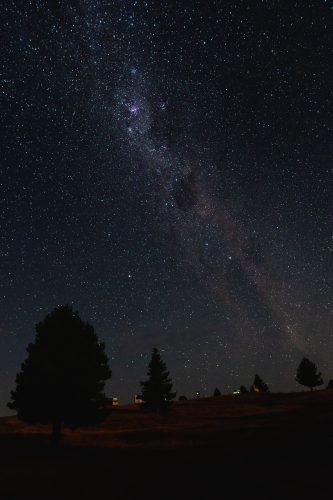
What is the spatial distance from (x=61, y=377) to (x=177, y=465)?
334 inches

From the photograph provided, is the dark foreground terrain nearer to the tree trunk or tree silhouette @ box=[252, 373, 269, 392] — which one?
the tree trunk

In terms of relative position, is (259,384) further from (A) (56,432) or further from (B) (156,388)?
(A) (56,432)

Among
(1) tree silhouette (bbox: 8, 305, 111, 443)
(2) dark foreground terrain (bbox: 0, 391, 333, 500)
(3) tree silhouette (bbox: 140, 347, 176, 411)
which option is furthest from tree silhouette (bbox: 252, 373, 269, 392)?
(1) tree silhouette (bbox: 8, 305, 111, 443)

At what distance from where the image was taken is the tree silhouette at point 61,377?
76.3 ft

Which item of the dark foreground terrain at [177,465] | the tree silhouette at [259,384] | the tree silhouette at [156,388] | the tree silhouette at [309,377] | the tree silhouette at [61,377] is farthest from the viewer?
the tree silhouette at [259,384]

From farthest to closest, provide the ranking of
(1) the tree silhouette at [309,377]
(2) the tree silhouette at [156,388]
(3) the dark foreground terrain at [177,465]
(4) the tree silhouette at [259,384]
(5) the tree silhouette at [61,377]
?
(4) the tree silhouette at [259,384], (1) the tree silhouette at [309,377], (2) the tree silhouette at [156,388], (5) the tree silhouette at [61,377], (3) the dark foreground terrain at [177,465]

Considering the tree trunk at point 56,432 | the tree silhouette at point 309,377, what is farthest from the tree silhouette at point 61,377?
the tree silhouette at point 309,377

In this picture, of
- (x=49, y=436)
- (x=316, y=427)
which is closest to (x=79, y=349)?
(x=49, y=436)

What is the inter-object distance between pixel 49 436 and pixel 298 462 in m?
14.5

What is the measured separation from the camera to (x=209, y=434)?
2698cm

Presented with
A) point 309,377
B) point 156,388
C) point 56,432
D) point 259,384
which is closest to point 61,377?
point 56,432

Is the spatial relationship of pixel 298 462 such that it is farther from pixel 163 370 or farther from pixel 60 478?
pixel 163 370

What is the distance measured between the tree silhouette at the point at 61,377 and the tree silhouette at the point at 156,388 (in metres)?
27.8

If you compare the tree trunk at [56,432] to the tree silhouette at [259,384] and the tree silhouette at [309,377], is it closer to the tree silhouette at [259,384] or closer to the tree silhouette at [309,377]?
the tree silhouette at [309,377]
